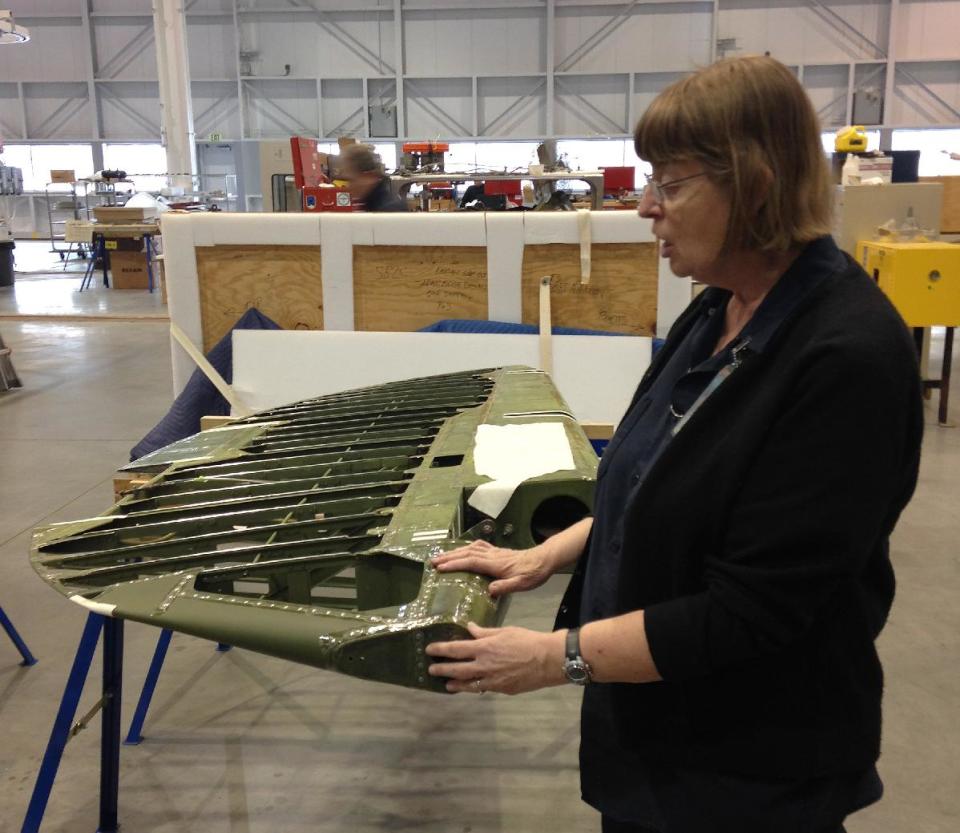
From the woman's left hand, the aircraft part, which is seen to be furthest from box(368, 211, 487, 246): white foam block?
the woman's left hand

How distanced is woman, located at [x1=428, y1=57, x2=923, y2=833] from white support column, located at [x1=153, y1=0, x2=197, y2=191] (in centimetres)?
1428

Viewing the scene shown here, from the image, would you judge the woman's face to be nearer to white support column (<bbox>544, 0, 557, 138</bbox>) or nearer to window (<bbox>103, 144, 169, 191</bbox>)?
white support column (<bbox>544, 0, 557, 138</bbox>)

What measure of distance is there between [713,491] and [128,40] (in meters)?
21.2

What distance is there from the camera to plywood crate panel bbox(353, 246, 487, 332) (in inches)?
159

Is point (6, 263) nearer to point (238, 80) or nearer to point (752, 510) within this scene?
point (238, 80)

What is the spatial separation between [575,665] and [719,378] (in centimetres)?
41

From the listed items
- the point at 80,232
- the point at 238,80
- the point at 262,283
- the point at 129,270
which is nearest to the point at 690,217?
the point at 262,283

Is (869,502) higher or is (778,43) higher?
(778,43)

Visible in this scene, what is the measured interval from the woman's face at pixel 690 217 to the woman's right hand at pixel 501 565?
0.58m

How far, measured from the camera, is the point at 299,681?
302 centimetres

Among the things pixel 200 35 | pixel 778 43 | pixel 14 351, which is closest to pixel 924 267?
pixel 14 351

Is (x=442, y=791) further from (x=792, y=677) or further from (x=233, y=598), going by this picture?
(x=792, y=677)

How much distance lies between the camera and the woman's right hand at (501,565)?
56.6 inches

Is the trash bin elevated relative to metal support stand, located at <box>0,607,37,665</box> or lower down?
elevated
